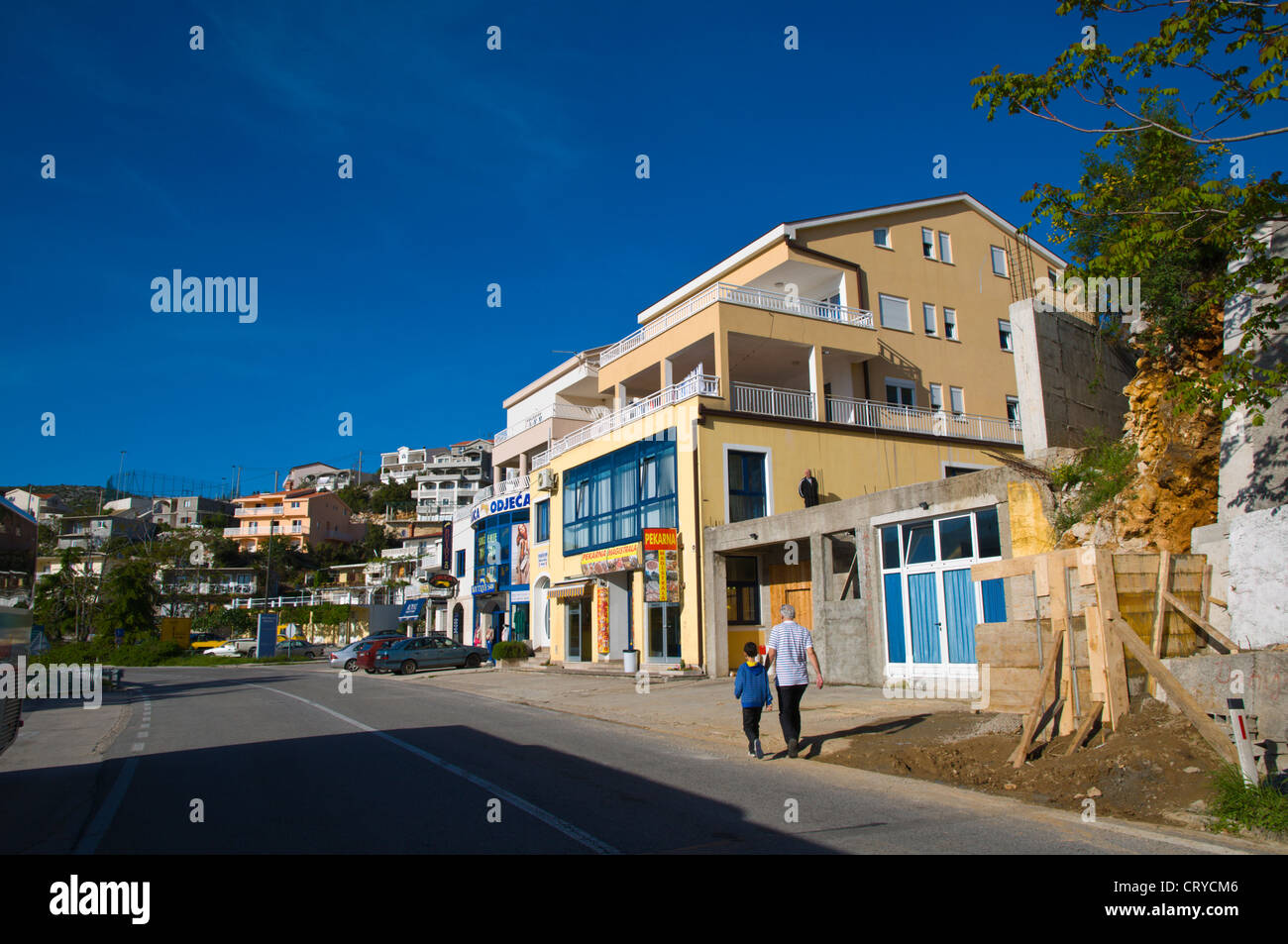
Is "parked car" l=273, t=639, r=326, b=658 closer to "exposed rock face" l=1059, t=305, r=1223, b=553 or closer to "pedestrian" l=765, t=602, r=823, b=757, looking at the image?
"pedestrian" l=765, t=602, r=823, b=757

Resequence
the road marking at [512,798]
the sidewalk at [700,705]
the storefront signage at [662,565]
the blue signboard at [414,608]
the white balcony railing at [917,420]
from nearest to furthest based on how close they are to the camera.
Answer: the road marking at [512,798] → the sidewalk at [700,705] → the storefront signage at [662,565] → the white balcony railing at [917,420] → the blue signboard at [414,608]

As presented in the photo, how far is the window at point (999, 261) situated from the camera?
3653cm

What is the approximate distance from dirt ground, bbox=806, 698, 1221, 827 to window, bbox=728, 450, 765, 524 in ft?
47.4

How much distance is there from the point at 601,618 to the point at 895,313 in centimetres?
1633

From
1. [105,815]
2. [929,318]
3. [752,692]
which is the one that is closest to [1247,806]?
[752,692]

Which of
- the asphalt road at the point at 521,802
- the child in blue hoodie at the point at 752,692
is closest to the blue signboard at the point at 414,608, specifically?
the asphalt road at the point at 521,802

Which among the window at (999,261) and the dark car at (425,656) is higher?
the window at (999,261)

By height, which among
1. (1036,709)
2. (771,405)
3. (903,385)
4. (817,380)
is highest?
(903,385)

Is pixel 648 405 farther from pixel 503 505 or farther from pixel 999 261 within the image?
pixel 999 261

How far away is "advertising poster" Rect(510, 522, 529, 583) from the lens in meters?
38.5

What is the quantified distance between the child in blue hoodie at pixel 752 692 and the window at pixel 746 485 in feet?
47.3

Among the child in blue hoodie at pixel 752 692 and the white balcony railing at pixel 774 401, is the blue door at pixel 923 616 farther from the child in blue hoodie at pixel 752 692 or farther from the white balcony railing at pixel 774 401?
the white balcony railing at pixel 774 401

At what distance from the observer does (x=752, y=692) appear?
10328 millimetres
